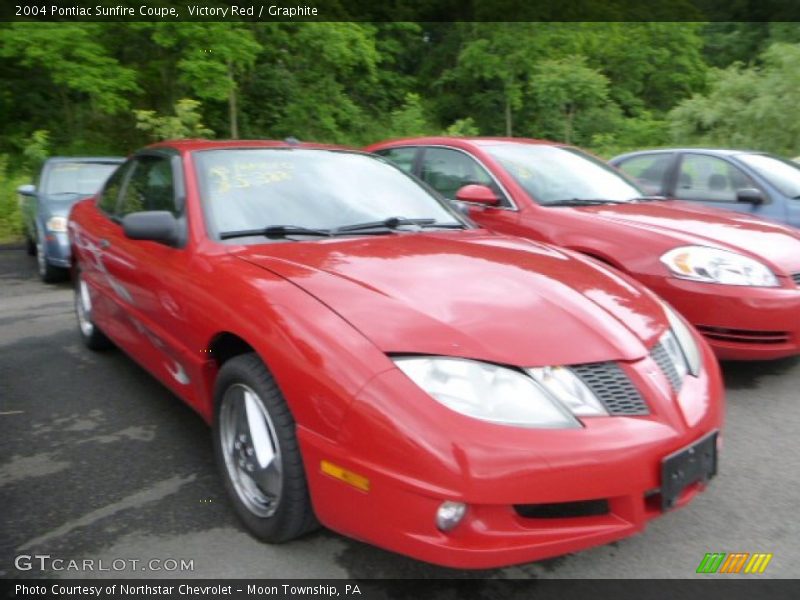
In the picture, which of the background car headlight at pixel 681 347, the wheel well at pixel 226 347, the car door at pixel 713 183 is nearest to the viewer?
the background car headlight at pixel 681 347

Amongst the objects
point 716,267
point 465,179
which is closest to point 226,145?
point 465,179

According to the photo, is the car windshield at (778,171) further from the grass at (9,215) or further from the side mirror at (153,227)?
the grass at (9,215)

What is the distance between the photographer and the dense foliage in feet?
49.4

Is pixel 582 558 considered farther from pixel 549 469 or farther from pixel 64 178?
pixel 64 178

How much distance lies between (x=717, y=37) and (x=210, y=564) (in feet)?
149

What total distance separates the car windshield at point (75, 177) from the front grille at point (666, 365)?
7.35m

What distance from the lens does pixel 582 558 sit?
2381 mm

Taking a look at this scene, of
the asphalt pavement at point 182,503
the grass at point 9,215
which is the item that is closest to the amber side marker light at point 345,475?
the asphalt pavement at point 182,503

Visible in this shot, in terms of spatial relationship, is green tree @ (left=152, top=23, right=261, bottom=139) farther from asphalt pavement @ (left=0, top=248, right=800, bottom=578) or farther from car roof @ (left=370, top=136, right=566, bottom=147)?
asphalt pavement @ (left=0, top=248, right=800, bottom=578)

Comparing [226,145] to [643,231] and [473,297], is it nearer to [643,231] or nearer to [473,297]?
[473,297]

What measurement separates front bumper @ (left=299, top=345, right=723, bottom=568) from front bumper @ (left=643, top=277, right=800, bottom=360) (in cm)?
207

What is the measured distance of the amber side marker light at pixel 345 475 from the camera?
203 cm

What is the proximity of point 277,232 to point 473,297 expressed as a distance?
1.03 metres

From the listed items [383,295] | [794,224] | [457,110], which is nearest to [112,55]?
A: [794,224]
